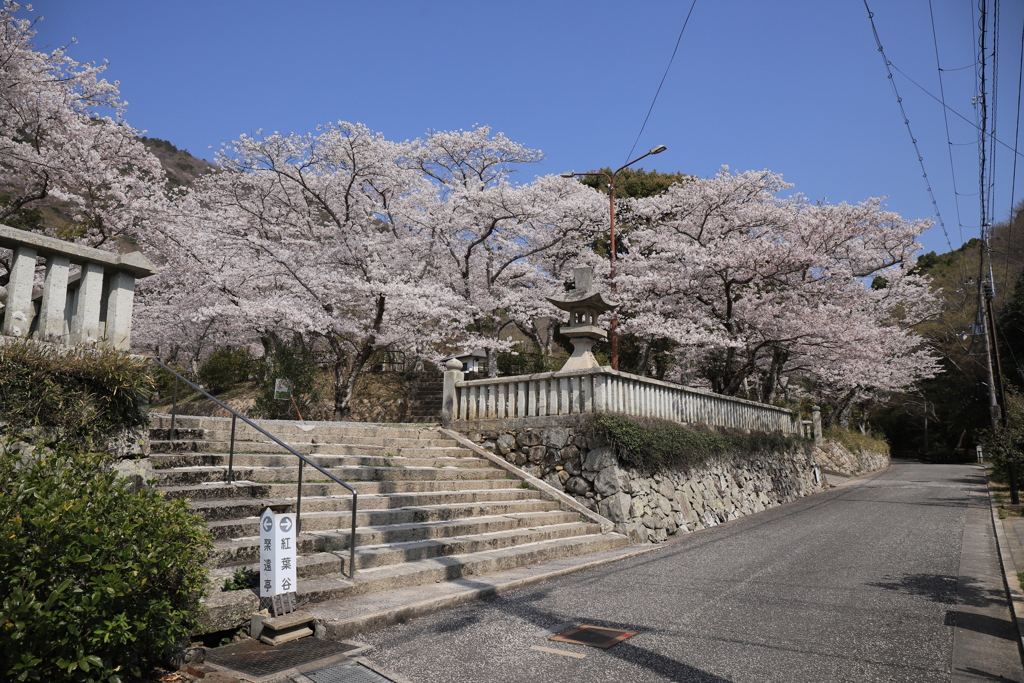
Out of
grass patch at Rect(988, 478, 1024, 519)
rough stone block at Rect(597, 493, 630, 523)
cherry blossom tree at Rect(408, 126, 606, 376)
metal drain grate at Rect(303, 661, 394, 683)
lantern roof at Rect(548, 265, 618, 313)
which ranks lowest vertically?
grass patch at Rect(988, 478, 1024, 519)

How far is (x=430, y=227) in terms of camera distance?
20312 mm

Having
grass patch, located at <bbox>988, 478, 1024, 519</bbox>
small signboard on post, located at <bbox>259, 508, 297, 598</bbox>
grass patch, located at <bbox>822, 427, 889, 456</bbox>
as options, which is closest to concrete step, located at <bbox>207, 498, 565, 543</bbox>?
small signboard on post, located at <bbox>259, 508, 297, 598</bbox>

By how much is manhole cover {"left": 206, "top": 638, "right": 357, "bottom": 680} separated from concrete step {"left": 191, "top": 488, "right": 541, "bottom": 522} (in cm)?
106

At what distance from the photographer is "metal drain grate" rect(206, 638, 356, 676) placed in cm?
436

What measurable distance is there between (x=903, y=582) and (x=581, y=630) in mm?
4441

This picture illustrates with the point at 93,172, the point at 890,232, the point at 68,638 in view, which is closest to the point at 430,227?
the point at 93,172

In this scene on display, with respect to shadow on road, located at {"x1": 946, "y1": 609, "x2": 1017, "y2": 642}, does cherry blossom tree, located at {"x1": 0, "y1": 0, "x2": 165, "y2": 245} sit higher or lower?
higher

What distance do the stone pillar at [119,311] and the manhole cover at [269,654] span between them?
304 centimetres

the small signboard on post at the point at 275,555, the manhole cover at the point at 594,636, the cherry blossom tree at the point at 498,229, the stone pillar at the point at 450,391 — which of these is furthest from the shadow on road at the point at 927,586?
the cherry blossom tree at the point at 498,229

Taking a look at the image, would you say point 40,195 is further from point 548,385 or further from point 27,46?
point 548,385

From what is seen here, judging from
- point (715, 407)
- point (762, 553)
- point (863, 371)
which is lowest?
point (762, 553)

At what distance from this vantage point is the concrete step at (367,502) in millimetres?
6277

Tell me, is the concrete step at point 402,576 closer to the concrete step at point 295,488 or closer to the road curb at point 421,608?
the road curb at point 421,608

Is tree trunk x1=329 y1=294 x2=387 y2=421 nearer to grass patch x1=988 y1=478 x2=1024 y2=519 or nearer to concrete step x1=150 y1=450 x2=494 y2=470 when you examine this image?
concrete step x1=150 y1=450 x2=494 y2=470
